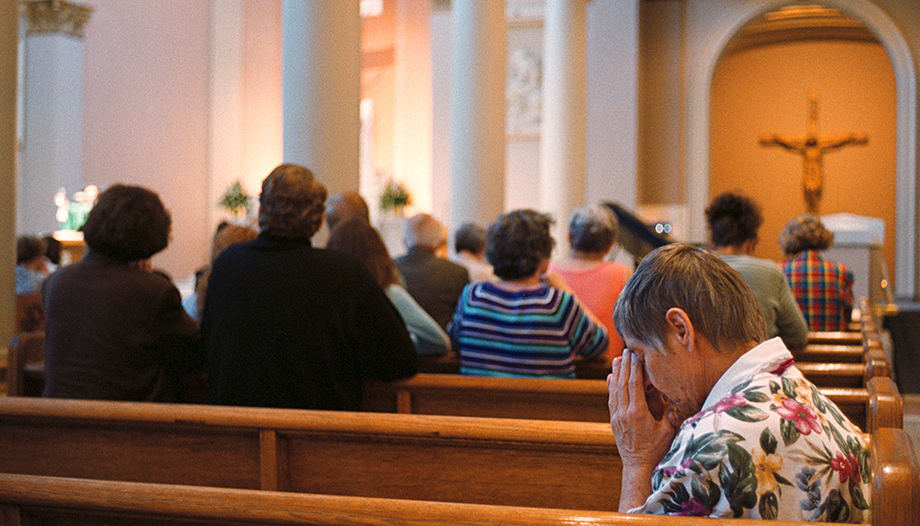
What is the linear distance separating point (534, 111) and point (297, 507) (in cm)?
1038

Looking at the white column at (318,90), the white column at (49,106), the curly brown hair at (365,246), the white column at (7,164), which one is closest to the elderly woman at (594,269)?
the curly brown hair at (365,246)

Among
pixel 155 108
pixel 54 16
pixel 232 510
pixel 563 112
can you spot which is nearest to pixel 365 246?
pixel 232 510

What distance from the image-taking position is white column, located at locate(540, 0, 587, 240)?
8820 mm

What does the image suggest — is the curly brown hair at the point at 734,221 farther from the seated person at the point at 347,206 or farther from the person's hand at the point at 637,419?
the person's hand at the point at 637,419

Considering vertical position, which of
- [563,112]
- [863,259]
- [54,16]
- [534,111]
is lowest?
[863,259]

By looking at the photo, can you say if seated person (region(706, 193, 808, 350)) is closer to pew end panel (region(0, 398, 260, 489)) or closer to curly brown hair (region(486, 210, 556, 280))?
curly brown hair (region(486, 210, 556, 280))

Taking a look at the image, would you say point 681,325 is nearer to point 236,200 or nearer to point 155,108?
point 236,200

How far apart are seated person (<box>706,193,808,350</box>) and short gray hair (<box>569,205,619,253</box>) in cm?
47

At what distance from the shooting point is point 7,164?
3.04m

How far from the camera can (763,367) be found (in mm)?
1237

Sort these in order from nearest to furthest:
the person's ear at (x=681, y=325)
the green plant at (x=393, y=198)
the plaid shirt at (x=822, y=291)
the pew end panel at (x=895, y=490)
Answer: the pew end panel at (x=895, y=490) → the person's ear at (x=681, y=325) → the plaid shirt at (x=822, y=291) → the green plant at (x=393, y=198)

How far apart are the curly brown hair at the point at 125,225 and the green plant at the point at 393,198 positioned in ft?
34.1

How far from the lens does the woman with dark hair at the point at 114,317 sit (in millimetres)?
2439

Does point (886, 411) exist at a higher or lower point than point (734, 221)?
lower
